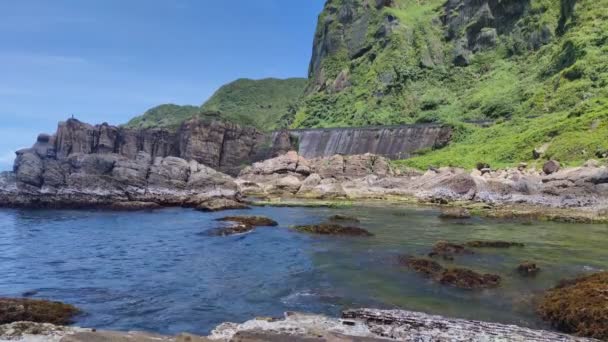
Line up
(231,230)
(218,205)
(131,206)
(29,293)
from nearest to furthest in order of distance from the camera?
(29,293)
(231,230)
(218,205)
(131,206)

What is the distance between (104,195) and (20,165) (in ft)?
33.3

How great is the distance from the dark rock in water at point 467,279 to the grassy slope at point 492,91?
36361 mm

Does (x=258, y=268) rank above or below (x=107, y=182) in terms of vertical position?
below

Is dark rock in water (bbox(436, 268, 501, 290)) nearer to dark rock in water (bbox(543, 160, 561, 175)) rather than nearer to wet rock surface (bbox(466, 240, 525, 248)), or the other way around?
wet rock surface (bbox(466, 240, 525, 248))

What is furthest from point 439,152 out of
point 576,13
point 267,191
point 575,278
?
point 575,278

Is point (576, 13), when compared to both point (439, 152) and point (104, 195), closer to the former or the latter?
point (439, 152)

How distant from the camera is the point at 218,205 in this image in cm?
4231

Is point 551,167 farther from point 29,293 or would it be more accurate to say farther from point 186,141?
point 186,141

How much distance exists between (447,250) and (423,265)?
4.28 m

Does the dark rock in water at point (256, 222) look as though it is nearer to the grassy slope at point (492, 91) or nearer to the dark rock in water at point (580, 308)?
the dark rock in water at point (580, 308)

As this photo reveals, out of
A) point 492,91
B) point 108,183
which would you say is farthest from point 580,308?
point 492,91

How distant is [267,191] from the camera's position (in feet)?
188

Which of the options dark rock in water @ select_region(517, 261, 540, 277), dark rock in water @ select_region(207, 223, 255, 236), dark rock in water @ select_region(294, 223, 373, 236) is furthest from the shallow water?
dark rock in water @ select_region(294, 223, 373, 236)

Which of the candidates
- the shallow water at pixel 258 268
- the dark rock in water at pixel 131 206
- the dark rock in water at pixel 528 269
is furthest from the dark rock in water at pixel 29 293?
the dark rock in water at pixel 131 206
